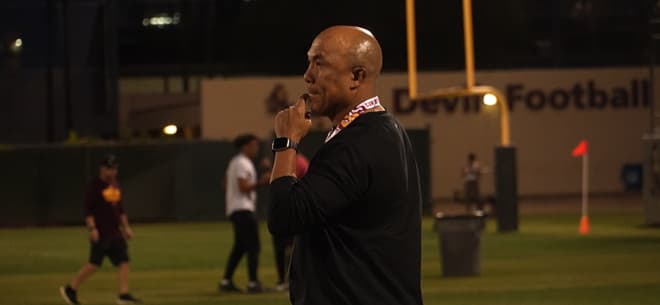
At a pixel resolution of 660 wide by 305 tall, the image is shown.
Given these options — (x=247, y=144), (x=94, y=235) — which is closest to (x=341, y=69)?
(x=94, y=235)

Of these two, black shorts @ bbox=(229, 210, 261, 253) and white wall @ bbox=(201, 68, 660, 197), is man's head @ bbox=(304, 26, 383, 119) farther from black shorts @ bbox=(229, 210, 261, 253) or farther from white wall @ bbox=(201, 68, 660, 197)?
white wall @ bbox=(201, 68, 660, 197)

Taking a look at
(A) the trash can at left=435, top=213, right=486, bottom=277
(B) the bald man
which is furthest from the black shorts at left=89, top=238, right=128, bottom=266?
(B) the bald man

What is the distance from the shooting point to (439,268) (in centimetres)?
2336

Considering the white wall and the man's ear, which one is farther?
the white wall

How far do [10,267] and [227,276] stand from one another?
706 cm

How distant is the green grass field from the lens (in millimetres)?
18578

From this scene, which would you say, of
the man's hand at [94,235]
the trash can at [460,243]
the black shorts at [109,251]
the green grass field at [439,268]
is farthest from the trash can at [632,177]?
the man's hand at [94,235]

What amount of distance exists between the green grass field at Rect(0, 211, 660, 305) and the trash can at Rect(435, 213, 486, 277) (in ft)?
0.84

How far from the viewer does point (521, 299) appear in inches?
698

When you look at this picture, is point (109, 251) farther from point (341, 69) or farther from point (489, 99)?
point (489, 99)

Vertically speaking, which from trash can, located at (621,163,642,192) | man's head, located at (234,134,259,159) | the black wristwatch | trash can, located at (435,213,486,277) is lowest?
trash can, located at (621,163,642,192)

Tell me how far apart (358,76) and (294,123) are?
0.31m

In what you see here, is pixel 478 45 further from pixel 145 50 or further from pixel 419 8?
pixel 145 50

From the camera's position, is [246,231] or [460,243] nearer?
[246,231]
